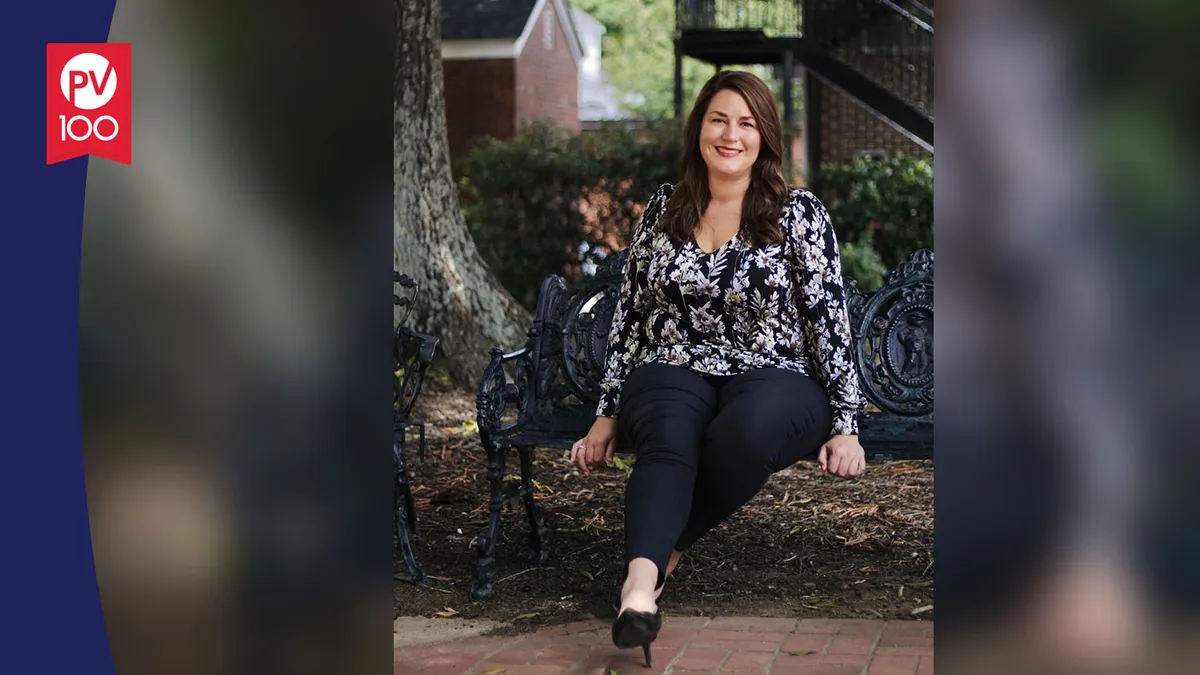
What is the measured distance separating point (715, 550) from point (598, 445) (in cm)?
113

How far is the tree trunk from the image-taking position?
7801mm

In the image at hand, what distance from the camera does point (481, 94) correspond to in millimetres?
24422

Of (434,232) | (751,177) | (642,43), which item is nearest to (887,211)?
(434,232)

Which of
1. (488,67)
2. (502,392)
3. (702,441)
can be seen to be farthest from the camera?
(488,67)

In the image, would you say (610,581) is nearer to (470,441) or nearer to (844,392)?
(844,392)

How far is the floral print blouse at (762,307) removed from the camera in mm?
3801

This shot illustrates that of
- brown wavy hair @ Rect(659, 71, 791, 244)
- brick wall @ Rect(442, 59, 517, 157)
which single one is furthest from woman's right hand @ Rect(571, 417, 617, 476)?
brick wall @ Rect(442, 59, 517, 157)

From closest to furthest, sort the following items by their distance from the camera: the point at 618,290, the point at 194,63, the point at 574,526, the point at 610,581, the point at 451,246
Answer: the point at 194,63
the point at 610,581
the point at 618,290
the point at 574,526
the point at 451,246

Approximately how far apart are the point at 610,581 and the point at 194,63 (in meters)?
2.66

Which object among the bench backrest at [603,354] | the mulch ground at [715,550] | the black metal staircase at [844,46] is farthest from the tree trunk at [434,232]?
the black metal staircase at [844,46]

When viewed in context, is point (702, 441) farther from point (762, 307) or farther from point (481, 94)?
point (481, 94)

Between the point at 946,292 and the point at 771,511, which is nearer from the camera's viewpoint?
the point at 946,292

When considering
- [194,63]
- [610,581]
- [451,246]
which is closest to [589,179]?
[451,246]

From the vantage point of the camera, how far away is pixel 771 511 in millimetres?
5488
